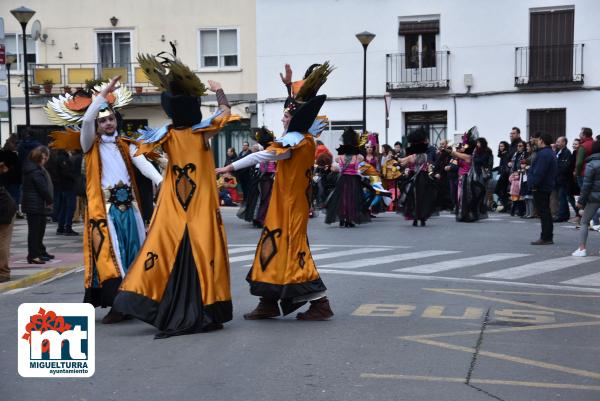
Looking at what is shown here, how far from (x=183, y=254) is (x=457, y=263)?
631cm

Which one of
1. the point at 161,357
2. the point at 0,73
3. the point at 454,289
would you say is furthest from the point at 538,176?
the point at 161,357

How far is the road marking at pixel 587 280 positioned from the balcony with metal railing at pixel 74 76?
84.0 feet

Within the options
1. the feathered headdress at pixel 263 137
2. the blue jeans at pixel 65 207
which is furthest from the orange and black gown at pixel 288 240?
the blue jeans at pixel 65 207

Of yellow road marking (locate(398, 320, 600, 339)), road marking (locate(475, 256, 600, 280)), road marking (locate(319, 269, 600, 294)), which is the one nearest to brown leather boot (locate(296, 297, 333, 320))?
yellow road marking (locate(398, 320, 600, 339))

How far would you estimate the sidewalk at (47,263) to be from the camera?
12560mm

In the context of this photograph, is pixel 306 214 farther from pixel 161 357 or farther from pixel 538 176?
pixel 538 176

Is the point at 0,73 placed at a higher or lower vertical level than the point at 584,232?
higher

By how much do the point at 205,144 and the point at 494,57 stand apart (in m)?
25.2

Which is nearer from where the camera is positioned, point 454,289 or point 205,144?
point 205,144

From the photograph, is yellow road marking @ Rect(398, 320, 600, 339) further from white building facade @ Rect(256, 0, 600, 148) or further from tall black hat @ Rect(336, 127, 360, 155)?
white building facade @ Rect(256, 0, 600, 148)

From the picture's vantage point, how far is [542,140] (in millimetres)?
17016

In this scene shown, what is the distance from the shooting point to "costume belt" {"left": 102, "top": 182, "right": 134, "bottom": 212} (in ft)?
30.0

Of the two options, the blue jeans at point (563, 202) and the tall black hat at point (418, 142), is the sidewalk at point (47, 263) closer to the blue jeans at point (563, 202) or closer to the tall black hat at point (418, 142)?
the tall black hat at point (418, 142)

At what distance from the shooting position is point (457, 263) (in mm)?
13773
